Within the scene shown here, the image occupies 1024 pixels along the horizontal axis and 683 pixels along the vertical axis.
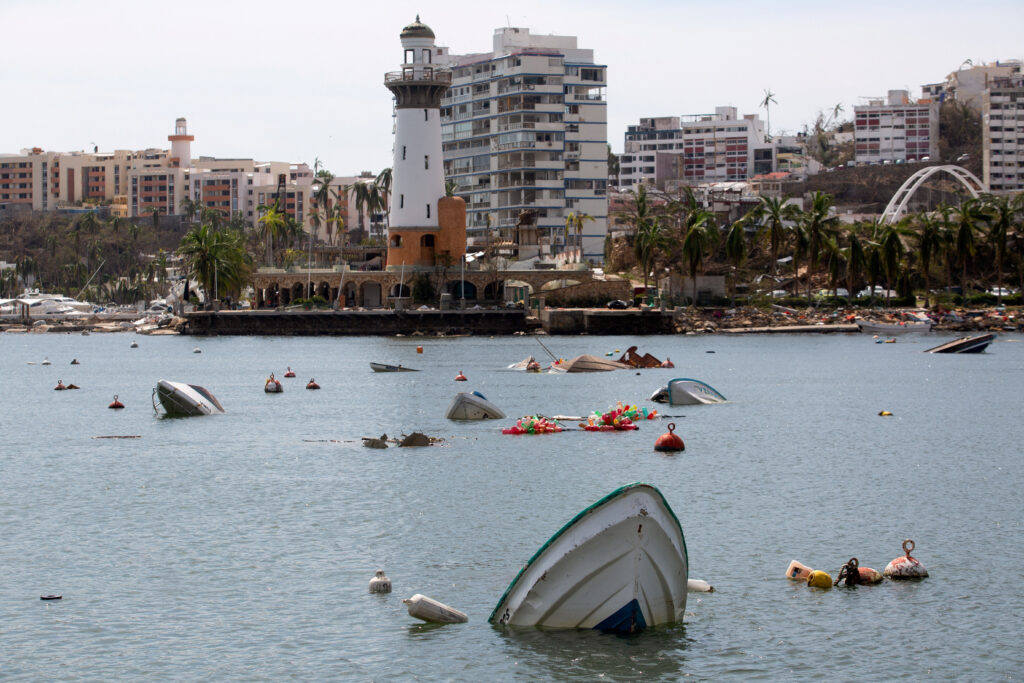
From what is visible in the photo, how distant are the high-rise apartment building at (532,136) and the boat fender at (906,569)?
12558 centimetres

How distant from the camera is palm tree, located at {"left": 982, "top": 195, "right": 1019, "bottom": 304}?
119 meters

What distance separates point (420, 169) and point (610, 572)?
101 m

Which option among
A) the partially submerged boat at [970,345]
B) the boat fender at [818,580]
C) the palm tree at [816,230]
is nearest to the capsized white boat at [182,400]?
the boat fender at [818,580]

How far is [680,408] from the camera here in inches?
2137

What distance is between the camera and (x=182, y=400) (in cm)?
5266

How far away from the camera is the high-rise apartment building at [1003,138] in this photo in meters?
196

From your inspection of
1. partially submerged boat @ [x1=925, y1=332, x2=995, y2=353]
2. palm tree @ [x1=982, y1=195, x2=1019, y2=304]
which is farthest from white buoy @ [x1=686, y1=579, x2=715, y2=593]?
palm tree @ [x1=982, y1=195, x2=1019, y2=304]

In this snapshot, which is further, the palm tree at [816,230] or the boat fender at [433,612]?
the palm tree at [816,230]

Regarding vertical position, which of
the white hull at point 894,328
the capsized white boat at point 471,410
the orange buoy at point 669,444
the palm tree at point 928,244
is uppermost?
the palm tree at point 928,244

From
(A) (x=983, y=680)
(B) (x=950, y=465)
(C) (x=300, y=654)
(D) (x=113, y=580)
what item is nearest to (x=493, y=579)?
(C) (x=300, y=654)

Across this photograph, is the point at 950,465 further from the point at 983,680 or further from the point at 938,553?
the point at 983,680

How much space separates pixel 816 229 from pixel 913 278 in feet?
51.5

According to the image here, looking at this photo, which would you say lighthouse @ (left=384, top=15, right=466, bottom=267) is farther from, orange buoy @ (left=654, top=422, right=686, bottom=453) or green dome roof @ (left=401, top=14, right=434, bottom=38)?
orange buoy @ (left=654, top=422, right=686, bottom=453)

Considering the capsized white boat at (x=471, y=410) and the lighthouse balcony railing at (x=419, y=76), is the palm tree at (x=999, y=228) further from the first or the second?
the capsized white boat at (x=471, y=410)
